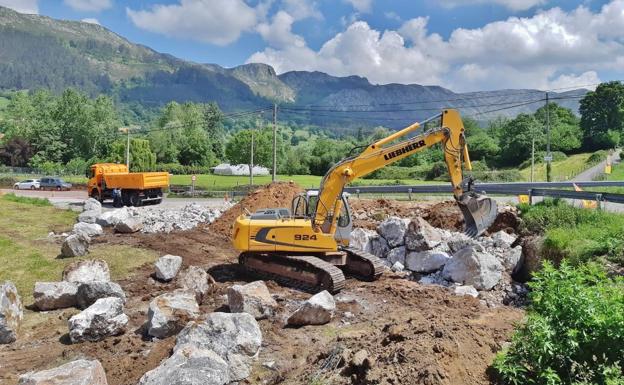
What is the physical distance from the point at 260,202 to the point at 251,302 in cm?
1250

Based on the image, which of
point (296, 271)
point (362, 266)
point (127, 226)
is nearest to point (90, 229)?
point (127, 226)

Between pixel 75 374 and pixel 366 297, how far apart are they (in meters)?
6.76

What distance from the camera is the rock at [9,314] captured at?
9281 millimetres

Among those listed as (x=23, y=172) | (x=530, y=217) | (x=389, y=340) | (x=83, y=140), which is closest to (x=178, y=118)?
(x=83, y=140)

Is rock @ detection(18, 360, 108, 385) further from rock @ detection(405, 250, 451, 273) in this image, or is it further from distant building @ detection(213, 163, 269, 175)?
distant building @ detection(213, 163, 269, 175)

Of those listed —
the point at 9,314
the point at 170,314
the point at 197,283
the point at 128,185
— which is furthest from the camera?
the point at 128,185

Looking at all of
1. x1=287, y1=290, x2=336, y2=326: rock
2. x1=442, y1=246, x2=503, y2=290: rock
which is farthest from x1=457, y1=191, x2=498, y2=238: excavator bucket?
x1=287, y1=290, x2=336, y2=326: rock

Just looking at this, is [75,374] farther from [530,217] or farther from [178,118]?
[178,118]

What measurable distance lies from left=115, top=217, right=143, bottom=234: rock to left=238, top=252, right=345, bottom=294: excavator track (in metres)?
9.03

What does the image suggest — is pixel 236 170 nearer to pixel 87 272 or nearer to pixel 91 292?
pixel 87 272

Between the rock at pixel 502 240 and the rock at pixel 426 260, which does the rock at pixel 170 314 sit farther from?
the rock at pixel 502 240

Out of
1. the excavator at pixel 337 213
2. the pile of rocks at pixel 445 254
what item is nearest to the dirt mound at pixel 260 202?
the pile of rocks at pixel 445 254

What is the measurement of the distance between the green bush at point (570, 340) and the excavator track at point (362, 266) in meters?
7.53

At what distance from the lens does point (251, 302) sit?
10148 mm
